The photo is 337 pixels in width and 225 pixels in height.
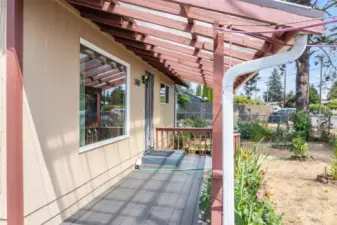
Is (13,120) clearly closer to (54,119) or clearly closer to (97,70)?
(54,119)

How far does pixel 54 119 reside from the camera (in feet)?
10.8

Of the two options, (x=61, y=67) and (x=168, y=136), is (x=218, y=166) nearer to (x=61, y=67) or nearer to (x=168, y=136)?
(x=61, y=67)

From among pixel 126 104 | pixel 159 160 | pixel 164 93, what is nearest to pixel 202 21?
pixel 126 104

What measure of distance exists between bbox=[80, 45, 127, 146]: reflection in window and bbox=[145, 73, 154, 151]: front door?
1.79 metres

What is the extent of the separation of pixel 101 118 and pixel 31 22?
2.22 m

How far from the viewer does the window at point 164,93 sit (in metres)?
9.98

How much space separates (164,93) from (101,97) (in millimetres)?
5949

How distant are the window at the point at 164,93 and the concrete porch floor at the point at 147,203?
4622 mm

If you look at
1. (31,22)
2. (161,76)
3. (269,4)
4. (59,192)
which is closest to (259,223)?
(269,4)

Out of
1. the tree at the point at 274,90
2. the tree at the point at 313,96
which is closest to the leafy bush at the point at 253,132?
the tree at the point at 313,96

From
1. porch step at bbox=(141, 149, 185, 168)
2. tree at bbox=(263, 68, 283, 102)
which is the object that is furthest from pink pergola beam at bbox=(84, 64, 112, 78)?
tree at bbox=(263, 68, 283, 102)

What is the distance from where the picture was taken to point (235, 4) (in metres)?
2.14

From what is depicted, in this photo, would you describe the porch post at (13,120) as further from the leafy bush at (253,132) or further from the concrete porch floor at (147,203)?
the leafy bush at (253,132)

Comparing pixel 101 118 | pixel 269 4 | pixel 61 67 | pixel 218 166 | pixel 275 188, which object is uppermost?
pixel 269 4
